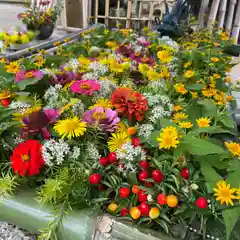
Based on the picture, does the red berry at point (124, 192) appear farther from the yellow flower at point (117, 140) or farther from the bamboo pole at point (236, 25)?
the bamboo pole at point (236, 25)

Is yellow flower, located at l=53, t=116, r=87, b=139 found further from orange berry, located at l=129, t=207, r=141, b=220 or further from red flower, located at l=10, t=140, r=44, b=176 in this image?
A: orange berry, located at l=129, t=207, r=141, b=220

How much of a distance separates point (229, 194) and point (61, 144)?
0.91 ft

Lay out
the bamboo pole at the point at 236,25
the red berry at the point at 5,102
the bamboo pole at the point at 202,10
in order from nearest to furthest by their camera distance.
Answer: the red berry at the point at 5,102 → the bamboo pole at the point at 202,10 → the bamboo pole at the point at 236,25

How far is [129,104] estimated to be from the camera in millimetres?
573

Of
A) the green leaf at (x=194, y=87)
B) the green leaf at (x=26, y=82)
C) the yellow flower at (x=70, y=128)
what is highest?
the green leaf at (x=26, y=82)

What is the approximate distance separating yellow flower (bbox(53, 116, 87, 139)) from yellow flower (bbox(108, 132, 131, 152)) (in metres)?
0.06

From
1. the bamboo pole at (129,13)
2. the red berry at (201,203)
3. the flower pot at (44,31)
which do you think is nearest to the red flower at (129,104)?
the red berry at (201,203)

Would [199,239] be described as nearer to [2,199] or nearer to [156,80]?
[2,199]

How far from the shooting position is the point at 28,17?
5.15ft

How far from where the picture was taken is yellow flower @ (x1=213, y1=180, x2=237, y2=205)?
1.38 ft

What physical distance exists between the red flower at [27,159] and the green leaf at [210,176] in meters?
0.27

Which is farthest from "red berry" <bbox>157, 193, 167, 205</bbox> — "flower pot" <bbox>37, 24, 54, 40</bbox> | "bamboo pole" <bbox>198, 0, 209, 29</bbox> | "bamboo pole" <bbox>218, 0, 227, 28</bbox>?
"bamboo pole" <bbox>218, 0, 227, 28</bbox>

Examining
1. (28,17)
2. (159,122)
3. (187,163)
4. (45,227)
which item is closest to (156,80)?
(159,122)

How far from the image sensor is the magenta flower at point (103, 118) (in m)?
0.54
